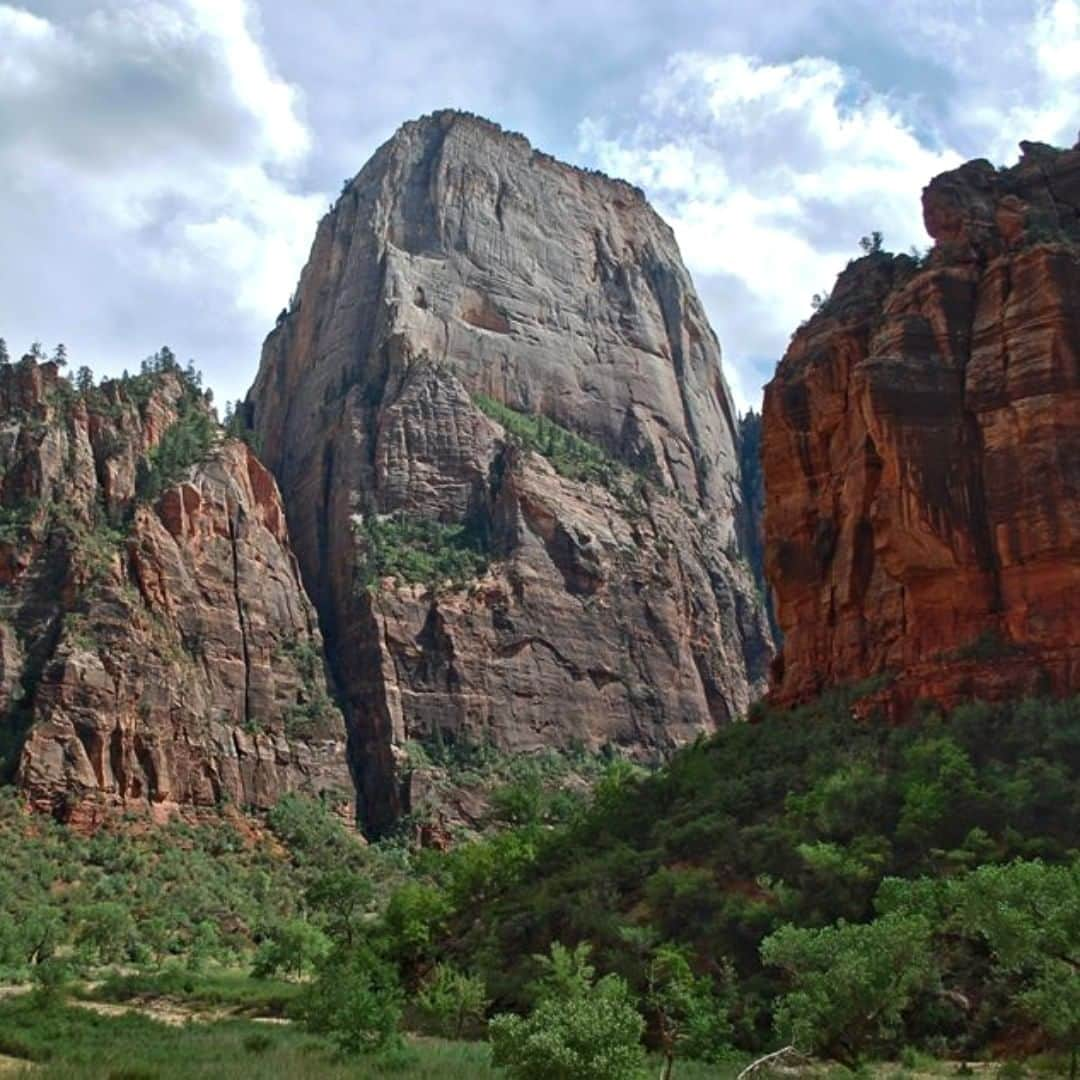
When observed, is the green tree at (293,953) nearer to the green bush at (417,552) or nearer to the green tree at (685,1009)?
the green tree at (685,1009)

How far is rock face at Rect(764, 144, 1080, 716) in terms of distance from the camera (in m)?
42.9

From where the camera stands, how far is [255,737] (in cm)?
9044

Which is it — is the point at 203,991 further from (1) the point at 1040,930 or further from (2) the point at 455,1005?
(1) the point at 1040,930

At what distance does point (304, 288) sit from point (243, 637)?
170ft

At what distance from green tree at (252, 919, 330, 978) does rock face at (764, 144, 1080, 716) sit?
78.2 feet

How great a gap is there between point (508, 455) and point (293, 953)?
193 feet

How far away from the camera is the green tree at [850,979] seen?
23.0 metres

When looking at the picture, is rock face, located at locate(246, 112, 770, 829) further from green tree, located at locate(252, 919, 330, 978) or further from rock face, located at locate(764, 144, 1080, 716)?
rock face, located at locate(764, 144, 1080, 716)

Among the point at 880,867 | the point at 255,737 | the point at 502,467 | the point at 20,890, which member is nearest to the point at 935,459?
the point at 880,867

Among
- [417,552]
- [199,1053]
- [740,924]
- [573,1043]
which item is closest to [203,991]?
[199,1053]

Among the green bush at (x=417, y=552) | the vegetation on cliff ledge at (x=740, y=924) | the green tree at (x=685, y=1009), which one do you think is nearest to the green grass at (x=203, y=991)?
the vegetation on cliff ledge at (x=740, y=924)

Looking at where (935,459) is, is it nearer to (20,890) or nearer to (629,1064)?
(629,1064)

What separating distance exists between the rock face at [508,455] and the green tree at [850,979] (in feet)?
228

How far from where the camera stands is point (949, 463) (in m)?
45.8
